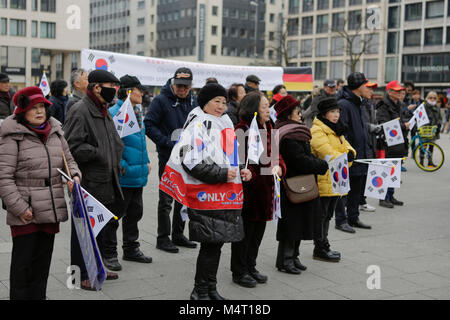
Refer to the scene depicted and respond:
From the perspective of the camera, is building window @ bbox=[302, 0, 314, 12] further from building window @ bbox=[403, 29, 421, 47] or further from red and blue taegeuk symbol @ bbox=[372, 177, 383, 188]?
red and blue taegeuk symbol @ bbox=[372, 177, 383, 188]

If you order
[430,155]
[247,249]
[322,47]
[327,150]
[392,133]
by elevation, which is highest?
[322,47]

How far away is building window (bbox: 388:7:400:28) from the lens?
249 ft

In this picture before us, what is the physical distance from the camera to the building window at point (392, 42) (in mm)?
75938

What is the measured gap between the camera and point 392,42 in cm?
7656

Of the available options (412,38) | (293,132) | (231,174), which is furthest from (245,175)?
(412,38)

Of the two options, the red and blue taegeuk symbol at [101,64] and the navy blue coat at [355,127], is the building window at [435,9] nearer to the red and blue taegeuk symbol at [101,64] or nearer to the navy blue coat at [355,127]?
the red and blue taegeuk symbol at [101,64]

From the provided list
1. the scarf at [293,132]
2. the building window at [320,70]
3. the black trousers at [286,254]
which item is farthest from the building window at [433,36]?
the black trousers at [286,254]

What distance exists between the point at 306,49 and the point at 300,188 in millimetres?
85994

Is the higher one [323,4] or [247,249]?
[323,4]

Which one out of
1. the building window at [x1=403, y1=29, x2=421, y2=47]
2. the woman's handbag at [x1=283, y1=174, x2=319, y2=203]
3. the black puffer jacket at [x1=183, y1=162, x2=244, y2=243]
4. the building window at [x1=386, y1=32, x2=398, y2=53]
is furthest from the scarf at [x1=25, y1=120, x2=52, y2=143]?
the building window at [x1=386, y1=32, x2=398, y2=53]

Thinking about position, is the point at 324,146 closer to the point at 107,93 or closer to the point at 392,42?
the point at 107,93

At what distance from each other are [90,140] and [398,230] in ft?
15.8

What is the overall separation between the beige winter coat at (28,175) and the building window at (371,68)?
257ft
